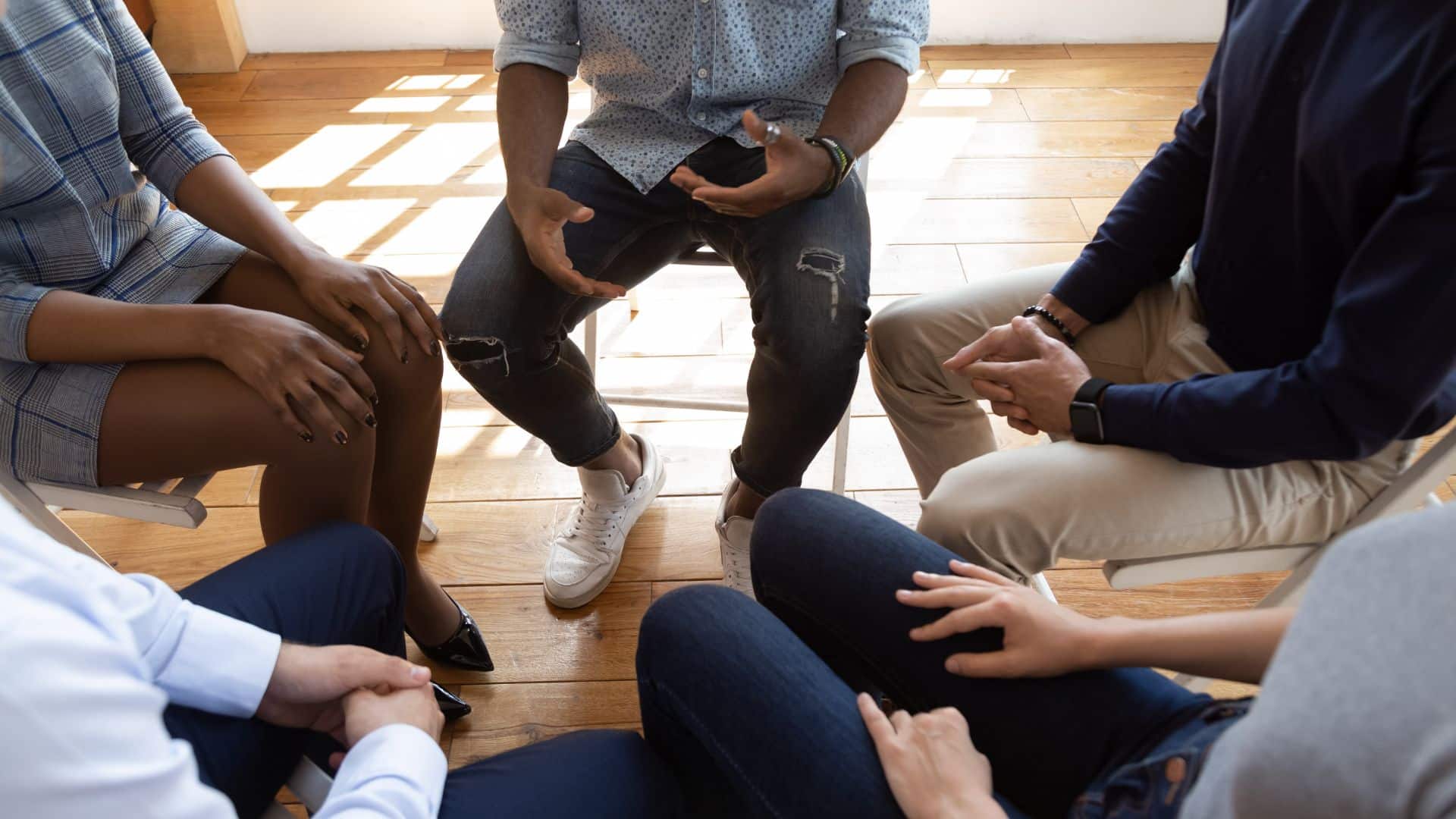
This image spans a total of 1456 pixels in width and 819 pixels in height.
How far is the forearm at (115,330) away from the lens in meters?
1.11

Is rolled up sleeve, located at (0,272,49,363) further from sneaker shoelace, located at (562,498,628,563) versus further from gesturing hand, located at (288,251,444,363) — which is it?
sneaker shoelace, located at (562,498,628,563)

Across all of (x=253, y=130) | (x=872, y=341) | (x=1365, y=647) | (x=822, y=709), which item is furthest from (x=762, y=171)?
Answer: (x=253, y=130)

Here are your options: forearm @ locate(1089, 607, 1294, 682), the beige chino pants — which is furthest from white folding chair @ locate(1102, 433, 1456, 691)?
forearm @ locate(1089, 607, 1294, 682)

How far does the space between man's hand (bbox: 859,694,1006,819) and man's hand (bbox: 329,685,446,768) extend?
0.40 metres

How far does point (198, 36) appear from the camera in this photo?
2.86 m

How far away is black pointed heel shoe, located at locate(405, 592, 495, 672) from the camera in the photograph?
1451mm

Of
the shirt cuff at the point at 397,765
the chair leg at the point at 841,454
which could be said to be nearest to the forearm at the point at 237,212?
the shirt cuff at the point at 397,765

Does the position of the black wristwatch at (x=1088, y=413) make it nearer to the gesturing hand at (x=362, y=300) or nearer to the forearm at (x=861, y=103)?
the forearm at (x=861, y=103)

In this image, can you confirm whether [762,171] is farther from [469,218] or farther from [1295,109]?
[469,218]

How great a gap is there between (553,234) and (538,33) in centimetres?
31

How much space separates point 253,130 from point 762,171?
1.93m

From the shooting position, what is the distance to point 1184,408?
3.39 feet

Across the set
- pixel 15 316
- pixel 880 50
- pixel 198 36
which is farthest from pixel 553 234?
pixel 198 36

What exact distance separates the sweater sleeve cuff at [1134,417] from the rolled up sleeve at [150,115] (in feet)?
3.98
